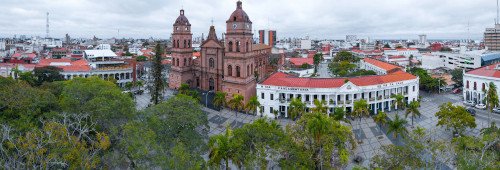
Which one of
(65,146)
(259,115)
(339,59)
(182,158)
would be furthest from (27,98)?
(339,59)

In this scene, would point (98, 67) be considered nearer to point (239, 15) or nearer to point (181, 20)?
point (181, 20)

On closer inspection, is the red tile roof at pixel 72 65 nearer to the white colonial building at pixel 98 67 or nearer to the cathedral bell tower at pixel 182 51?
the white colonial building at pixel 98 67

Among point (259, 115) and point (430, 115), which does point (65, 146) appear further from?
point (430, 115)

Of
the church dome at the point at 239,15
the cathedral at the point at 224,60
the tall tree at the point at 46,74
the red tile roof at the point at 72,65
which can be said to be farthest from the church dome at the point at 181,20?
the tall tree at the point at 46,74

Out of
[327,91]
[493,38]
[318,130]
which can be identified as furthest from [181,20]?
[493,38]

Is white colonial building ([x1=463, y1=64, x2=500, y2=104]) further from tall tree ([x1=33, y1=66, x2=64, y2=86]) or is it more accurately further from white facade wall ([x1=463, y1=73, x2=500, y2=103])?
tall tree ([x1=33, y1=66, x2=64, y2=86])
